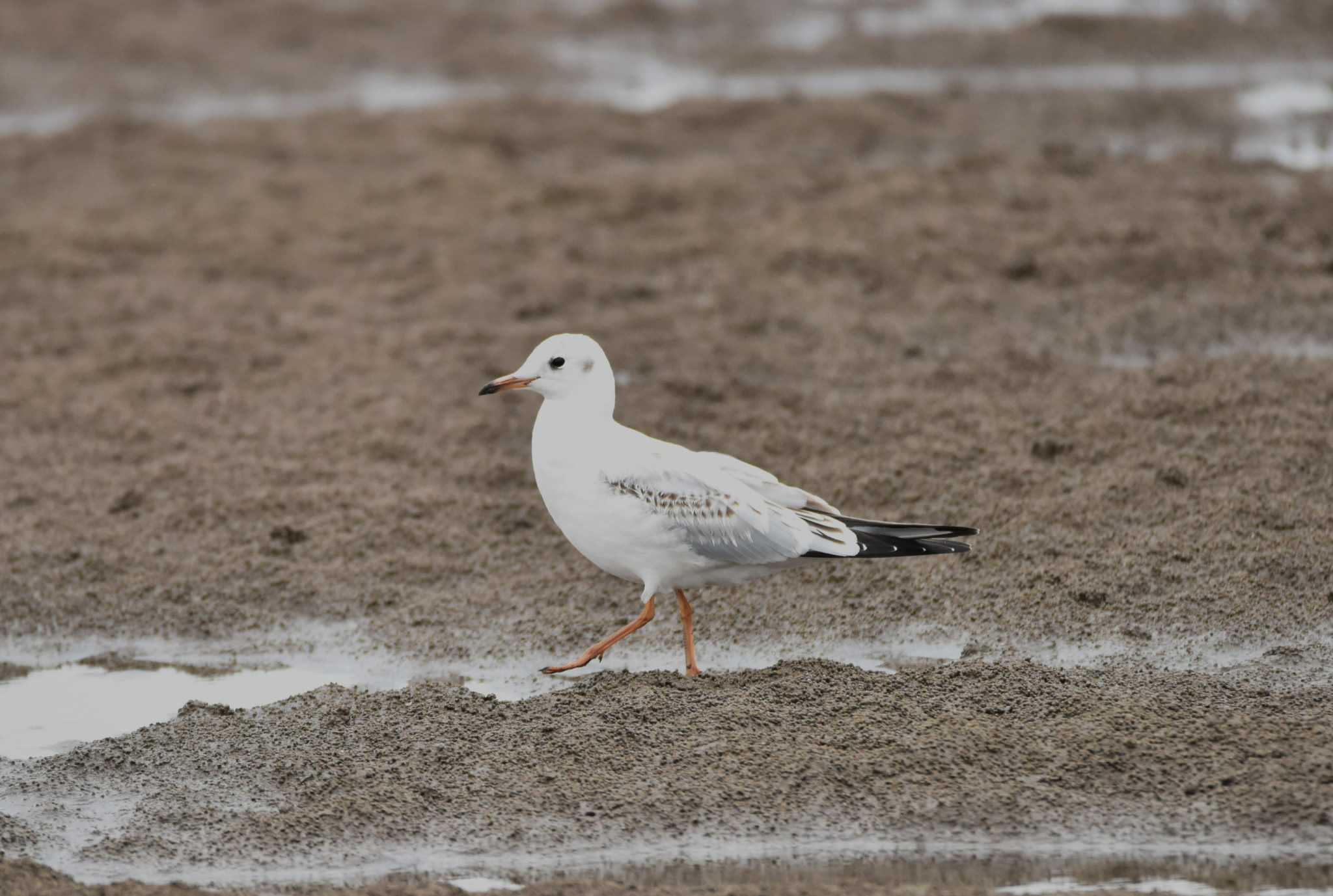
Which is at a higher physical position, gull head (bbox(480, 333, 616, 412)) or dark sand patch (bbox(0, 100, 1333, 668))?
gull head (bbox(480, 333, 616, 412))

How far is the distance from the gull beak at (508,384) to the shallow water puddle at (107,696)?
3.90ft

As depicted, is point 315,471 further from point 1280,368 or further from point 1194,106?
point 1194,106

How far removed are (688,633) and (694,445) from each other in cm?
211

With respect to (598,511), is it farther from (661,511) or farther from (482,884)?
(482,884)

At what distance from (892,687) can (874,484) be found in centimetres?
191

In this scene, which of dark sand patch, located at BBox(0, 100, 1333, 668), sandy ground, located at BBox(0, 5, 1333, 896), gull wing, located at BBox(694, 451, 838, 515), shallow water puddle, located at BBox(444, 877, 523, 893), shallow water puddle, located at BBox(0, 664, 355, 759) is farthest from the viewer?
dark sand patch, located at BBox(0, 100, 1333, 668)

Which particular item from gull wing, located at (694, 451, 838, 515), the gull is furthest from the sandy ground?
gull wing, located at (694, 451, 838, 515)

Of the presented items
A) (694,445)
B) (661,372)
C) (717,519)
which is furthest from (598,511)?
(661,372)

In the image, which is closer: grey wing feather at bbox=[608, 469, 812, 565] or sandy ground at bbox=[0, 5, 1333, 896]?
sandy ground at bbox=[0, 5, 1333, 896]

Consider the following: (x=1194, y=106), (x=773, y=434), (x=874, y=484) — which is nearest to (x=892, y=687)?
(x=874, y=484)

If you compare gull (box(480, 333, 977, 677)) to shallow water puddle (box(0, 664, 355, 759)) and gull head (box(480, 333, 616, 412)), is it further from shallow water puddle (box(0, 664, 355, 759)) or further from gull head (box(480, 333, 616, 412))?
shallow water puddle (box(0, 664, 355, 759))

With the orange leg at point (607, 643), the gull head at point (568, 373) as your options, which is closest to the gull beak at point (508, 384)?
the gull head at point (568, 373)

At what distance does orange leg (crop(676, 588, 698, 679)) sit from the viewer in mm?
5711

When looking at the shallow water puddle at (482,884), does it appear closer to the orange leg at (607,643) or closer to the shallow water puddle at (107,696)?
the orange leg at (607,643)
